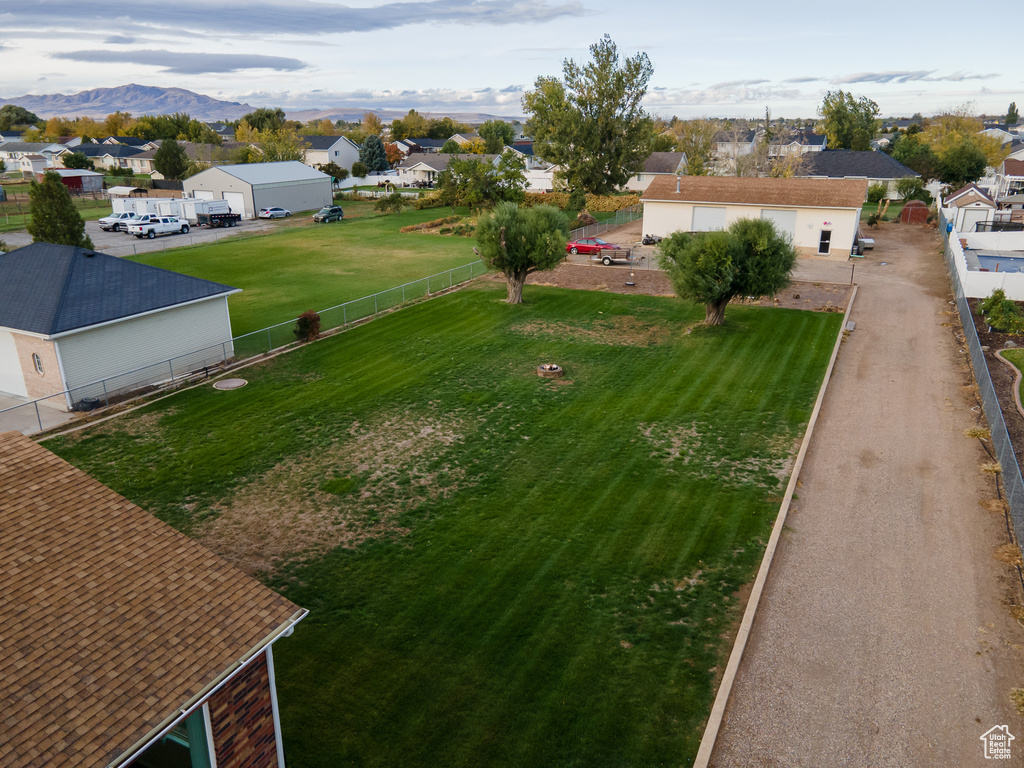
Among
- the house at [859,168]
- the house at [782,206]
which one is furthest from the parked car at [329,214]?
the house at [859,168]

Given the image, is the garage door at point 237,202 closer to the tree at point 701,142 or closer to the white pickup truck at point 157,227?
the white pickup truck at point 157,227

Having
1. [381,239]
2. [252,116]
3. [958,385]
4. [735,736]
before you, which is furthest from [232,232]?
[252,116]

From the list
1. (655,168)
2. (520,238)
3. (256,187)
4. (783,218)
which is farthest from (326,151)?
(520,238)

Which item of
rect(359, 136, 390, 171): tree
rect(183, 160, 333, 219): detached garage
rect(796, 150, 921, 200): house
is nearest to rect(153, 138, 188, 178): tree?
rect(183, 160, 333, 219): detached garage

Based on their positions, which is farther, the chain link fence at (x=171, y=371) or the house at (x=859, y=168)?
the house at (x=859, y=168)

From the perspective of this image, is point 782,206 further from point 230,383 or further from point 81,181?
point 81,181
